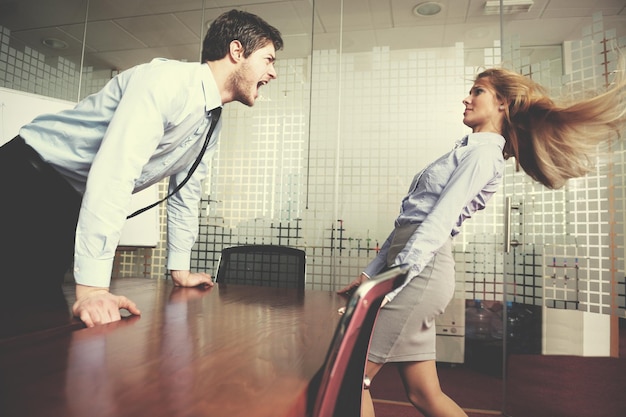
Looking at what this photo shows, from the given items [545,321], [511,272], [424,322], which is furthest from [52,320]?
[545,321]

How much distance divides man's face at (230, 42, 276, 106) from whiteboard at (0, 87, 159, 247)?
1.39m

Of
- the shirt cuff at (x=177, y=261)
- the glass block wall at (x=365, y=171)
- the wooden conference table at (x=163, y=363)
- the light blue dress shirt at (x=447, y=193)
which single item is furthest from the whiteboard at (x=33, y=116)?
the light blue dress shirt at (x=447, y=193)

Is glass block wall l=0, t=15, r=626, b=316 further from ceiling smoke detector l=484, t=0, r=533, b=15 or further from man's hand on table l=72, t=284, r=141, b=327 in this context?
man's hand on table l=72, t=284, r=141, b=327

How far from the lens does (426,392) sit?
1449 mm

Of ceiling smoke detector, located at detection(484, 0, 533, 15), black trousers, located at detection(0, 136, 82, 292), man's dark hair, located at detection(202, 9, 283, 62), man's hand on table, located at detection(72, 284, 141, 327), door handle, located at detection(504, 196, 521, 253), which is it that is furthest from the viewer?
ceiling smoke detector, located at detection(484, 0, 533, 15)

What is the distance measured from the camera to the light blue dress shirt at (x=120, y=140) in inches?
38.3

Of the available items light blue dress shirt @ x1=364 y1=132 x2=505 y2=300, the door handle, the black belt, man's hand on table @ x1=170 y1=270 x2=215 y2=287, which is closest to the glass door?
the door handle

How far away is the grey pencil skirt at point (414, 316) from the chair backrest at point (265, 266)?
65 centimetres

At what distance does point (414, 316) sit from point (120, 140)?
1.14 meters

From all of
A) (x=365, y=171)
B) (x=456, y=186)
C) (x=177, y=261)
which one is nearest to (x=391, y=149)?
(x=365, y=171)

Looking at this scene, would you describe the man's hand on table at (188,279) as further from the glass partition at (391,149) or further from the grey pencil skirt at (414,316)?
the glass partition at (391,149)

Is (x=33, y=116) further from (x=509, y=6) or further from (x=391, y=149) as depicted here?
(x=509, y=6)

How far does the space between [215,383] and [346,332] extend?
193mm

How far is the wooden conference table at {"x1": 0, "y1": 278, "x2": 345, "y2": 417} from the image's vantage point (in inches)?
16.5
